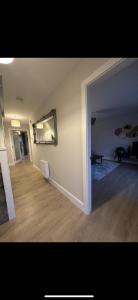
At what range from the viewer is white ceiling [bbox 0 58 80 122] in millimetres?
1481

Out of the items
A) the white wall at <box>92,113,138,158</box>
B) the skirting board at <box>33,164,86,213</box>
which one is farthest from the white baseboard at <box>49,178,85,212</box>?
the white wall at <box>92,113,138,158</box>

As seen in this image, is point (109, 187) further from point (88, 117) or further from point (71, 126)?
point (88, 117)

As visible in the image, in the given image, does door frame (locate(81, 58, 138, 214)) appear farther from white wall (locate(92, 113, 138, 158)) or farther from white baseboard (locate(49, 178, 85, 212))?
white wall (locate(92, 113, 138, 158))

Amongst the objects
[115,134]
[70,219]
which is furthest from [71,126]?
[115,134]

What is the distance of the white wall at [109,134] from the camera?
4758 millimetres

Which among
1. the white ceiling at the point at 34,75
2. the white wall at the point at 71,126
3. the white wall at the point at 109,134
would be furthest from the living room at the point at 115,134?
the white ceiling at the point at 34,75

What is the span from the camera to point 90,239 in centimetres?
130

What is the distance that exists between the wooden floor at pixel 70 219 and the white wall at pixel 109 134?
3.05 meters

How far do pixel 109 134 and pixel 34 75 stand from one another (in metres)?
4.48

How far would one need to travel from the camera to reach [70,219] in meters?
1.64

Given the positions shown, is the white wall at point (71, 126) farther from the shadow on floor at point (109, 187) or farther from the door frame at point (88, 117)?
the shadow on floor at point (109, 187)
